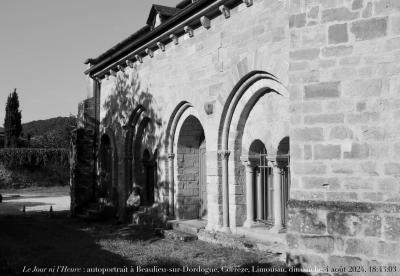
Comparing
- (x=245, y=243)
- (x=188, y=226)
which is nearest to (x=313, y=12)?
(x=245, y=243)

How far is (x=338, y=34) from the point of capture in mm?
5449

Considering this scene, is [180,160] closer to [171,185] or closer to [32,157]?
[171,185]

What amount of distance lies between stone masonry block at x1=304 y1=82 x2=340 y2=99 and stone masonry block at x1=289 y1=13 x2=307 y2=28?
77cm

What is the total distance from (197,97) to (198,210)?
3.02 m

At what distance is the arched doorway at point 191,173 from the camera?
11.5 meters

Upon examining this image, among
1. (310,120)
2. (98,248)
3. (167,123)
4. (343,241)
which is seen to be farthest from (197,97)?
(343,241)

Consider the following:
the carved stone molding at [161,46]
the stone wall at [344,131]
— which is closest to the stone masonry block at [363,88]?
the stone wall at [344,131]

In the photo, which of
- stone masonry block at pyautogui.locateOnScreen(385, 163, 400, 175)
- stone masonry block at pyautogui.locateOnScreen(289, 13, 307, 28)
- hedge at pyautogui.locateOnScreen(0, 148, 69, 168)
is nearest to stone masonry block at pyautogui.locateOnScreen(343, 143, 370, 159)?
stone masonry block at pyautogui.locateOnScreen(385, 163, 400, 175)

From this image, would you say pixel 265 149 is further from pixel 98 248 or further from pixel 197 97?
pixel 98 248

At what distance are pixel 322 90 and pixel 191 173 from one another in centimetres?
652

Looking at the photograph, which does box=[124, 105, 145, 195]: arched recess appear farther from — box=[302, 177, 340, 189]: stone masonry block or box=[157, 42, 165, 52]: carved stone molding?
box=[302, 177, 340, 189]: stone masonry block

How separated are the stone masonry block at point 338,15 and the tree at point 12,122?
154 ft

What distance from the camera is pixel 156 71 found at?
12328 mm

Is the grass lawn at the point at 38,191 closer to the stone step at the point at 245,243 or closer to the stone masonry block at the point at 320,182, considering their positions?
the stone step at the point at 245,243
